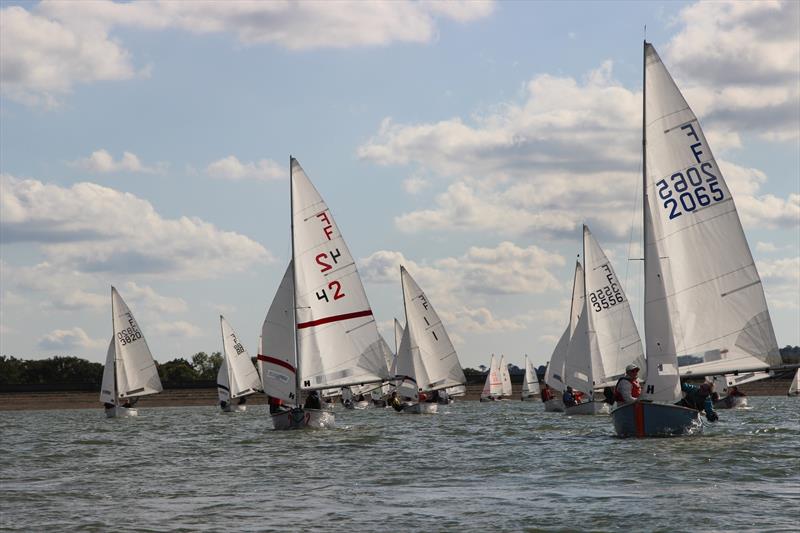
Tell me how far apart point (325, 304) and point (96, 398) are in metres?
73.3

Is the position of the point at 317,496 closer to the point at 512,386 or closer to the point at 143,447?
the point at 143,447

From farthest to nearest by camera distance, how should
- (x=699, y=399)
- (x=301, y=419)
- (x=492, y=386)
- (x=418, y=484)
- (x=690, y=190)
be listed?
1. (x=492, y=386)
2. (x=301, y=419)
3. (x=699, y=399)
4. (x=690, y=190)
5. (x=418, y=484)

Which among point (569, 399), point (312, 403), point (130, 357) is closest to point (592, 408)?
point (569, 399)

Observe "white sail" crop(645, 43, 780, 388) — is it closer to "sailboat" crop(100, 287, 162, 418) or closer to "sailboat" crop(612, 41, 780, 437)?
"sailboat" crop(612, 41, 780, 437)

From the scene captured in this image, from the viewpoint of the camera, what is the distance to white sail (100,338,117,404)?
217 ft

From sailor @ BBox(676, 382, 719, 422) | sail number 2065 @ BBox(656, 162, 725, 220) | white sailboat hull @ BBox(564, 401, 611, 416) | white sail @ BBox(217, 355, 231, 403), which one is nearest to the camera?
sail number 2065 @ BBox(656, 162, 725, 220)

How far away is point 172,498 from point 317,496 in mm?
2528

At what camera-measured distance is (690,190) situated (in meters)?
28.7

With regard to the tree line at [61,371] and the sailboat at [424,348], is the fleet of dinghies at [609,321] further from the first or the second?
the tree line at [61,371]

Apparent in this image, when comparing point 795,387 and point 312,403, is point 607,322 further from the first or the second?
point 795,387

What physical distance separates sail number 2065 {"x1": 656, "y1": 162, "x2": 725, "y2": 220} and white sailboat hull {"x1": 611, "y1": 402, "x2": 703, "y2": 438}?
478 centimetres

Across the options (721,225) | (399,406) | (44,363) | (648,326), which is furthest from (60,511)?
(44,363)

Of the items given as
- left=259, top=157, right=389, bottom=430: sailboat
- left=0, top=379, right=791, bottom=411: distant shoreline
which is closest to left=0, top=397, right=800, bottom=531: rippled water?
left=259, top=157, right=389, bottom=430: sailboat

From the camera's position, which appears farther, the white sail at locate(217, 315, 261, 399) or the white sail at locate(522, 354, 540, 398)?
the white sail at locate(522, 354, 540, 398)
